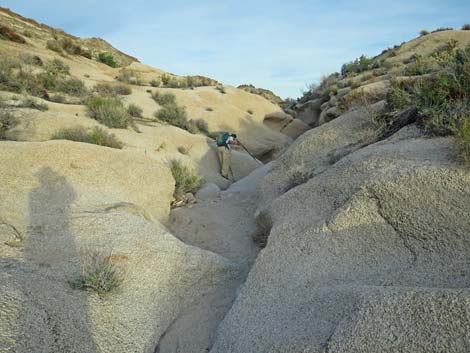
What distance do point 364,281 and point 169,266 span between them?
251 centimetres

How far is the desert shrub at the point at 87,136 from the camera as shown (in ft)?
30.3

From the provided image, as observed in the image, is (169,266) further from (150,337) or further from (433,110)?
(433,110)

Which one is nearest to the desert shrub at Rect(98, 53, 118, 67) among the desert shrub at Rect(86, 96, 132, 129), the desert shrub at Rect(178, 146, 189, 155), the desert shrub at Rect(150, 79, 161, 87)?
the desert shrub at Rect(150, 79, 161, 87)

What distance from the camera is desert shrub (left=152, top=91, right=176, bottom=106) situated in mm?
16991

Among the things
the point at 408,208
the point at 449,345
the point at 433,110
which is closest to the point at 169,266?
the point at 408,208

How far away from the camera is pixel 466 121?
4.66 meters

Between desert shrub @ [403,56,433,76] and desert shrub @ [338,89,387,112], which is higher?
desert shrub @ [403,56,433,76]

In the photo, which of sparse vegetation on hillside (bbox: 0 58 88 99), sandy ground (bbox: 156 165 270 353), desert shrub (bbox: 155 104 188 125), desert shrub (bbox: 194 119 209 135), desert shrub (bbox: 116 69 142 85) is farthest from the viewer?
desert shrub (bbox: 116 69 142 85)

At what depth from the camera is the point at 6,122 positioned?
9602 mm

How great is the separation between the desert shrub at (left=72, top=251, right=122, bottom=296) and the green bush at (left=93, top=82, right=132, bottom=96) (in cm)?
1238

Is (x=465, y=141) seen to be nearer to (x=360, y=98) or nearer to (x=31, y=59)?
(x=360, y=98)

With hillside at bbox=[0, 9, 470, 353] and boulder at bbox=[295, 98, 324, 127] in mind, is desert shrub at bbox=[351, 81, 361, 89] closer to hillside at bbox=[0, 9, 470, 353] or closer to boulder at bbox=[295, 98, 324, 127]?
boulder at bbox=[295, 98, 324, 127]

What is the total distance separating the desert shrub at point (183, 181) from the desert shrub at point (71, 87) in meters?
6.91

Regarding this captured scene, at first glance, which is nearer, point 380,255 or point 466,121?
point 380,255
